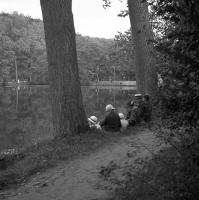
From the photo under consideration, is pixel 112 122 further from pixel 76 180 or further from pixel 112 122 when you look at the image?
pixel 76 180

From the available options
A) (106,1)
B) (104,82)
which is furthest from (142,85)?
(104,82)

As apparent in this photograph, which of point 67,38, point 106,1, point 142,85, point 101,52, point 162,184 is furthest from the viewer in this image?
point 101,52

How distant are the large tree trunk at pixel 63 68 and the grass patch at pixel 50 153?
0.42 metres

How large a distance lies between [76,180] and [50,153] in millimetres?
1934

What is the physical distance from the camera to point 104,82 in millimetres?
98625

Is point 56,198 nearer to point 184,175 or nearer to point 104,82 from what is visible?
point 184,175

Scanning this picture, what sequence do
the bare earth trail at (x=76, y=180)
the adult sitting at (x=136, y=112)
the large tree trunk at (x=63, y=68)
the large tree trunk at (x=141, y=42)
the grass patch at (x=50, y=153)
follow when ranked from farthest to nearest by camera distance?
the large tree trunk at (x=141, y=42)
the adult sitting at (x=136, y=112)
the large tree trunk at (x=63, y=68)
the grass patch at (x=50, y=153)
the bare earth trail at (x=76, y=180)

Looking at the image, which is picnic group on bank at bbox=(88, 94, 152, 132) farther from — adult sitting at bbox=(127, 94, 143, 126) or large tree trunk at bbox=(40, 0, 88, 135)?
large tree trunk at bbox=(40, 0, 88, 135)

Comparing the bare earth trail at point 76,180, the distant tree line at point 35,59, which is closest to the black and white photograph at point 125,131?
the bare earth trail at point 76,180

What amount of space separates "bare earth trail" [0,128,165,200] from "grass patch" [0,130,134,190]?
24cm

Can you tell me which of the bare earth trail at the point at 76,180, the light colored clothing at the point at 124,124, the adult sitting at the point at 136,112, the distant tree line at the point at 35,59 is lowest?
the bare earth trail at the point at 76,180

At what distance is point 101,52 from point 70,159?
341ft

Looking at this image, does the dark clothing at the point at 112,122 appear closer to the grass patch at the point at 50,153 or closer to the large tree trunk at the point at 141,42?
the grass patch at the point at 50,153

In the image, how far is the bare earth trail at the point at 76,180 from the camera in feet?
20.6
